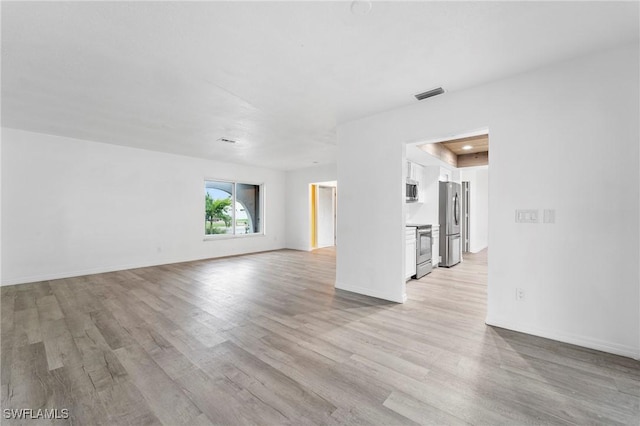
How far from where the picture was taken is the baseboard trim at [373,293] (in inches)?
134

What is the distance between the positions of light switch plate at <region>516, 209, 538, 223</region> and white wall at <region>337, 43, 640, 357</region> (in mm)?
49

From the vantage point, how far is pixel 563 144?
2.37m

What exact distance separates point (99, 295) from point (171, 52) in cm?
356

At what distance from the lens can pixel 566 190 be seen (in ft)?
7.71

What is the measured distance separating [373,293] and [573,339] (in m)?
2.00

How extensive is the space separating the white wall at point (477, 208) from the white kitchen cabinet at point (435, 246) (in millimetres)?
2773

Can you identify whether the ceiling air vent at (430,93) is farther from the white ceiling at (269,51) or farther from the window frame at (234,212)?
the window frame at (234,212)

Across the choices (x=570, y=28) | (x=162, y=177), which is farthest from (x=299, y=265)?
(x=570, y=28)

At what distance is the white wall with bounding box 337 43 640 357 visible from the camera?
83.7 inches

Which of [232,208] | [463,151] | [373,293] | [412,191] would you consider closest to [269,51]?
[373,293]

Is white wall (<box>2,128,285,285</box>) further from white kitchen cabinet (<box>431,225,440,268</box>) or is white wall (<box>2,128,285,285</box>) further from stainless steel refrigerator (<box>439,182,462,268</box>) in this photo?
stainless steel refrigerator (<box>439,182,462,268</box>)

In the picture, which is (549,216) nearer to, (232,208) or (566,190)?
(566,190)

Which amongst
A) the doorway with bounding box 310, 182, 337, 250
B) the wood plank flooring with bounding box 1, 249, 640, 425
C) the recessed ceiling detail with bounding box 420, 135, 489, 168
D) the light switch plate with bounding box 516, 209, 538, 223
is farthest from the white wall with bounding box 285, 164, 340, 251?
the light switch plate with bounding box 516, 209, 538, 223

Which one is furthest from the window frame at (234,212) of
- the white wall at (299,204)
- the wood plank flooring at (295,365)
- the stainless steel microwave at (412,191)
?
the stainless steel microwave at (412,191)
